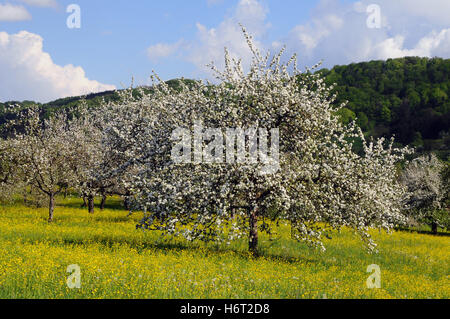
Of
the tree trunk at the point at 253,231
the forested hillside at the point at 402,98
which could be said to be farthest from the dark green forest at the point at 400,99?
the tree trunk at the point at 253,231

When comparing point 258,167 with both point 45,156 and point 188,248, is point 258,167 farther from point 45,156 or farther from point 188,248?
point 45,156

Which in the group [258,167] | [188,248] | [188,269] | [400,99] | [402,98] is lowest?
[188,248]

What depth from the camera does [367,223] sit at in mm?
19219

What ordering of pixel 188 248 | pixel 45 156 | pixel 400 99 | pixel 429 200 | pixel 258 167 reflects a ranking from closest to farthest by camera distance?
pixel 258 167
pixel 188 248
pixel 45 156
pixel 429 200
pixel 400 99

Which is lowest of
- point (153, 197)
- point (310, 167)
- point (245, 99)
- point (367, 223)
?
point (367, 223)

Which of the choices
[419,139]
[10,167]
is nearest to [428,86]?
[419,139]

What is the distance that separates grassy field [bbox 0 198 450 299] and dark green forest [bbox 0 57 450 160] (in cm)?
9602

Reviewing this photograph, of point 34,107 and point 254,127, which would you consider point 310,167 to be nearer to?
point 254,127

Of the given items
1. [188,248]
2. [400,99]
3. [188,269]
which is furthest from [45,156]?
[400,99]

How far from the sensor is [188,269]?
1418cm

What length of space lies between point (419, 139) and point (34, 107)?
127 metres

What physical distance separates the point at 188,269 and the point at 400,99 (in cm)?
16397

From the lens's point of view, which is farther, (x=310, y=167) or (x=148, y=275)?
(x=310, y=167)

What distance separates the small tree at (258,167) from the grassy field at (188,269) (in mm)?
1586
